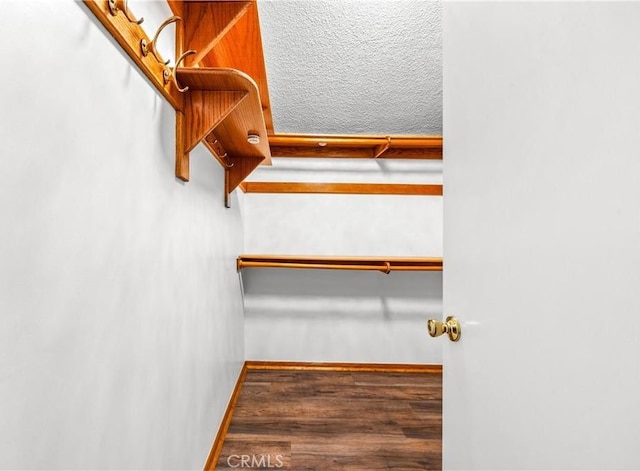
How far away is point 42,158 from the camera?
0.53 meters

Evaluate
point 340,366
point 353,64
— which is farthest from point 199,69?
point 340,366

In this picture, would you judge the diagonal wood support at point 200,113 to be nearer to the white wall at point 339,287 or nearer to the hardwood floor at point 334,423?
the hardwood floor at point 334,423

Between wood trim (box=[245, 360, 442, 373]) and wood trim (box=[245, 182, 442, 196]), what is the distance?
1.52 meters

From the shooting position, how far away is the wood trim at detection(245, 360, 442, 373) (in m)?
2.92

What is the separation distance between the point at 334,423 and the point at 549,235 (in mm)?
1949

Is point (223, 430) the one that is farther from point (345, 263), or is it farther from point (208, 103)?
point (208, 103)

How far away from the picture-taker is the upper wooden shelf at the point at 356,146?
8.96 ft

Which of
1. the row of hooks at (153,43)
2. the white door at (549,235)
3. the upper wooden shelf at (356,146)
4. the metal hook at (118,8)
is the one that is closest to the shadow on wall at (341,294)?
the upper wooden shelf at (356,146)

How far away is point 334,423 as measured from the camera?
80.7 inches

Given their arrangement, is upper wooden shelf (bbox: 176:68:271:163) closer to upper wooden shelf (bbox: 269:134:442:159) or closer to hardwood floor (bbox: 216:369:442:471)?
upper wooden shelf (bbox: 269:134:442:159)

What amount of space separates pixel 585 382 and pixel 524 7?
1.90 ft

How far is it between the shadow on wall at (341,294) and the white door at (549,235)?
2195 millimetres

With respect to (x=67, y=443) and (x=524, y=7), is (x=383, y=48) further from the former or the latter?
(x=67, y=443)

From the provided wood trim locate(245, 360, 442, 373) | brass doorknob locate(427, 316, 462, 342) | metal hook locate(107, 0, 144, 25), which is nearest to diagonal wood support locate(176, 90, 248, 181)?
metal hook locate(107, 0, 144, 25)
